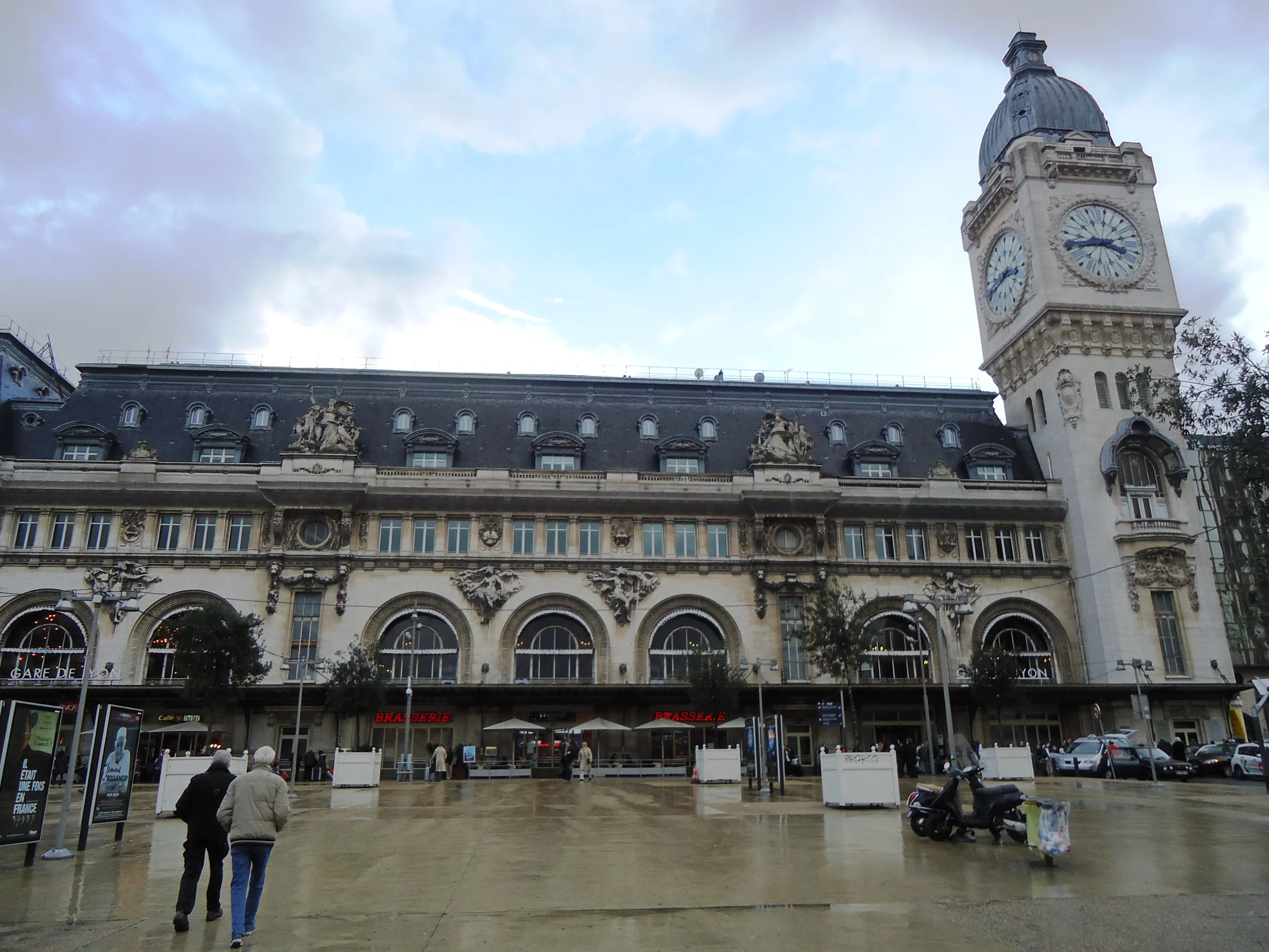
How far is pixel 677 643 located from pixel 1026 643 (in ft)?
69.3

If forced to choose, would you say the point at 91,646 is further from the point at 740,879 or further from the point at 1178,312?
the point at 1178,312

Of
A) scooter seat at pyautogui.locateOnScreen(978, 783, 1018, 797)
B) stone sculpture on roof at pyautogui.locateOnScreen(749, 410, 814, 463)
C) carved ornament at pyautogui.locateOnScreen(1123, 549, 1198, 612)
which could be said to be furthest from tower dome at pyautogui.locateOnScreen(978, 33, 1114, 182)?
scooter seat at pyautogui.locateOnScreen(978, 783, 1018, 797)

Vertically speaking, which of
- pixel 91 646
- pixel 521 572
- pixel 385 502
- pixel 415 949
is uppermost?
pixel 385 502

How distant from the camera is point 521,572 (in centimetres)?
5381

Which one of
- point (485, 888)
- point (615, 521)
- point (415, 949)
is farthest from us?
point (615, 521)

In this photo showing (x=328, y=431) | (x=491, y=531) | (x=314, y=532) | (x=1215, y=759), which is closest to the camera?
(x=1215, y=759)

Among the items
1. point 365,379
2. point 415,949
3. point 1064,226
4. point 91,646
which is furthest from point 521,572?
point 415,949

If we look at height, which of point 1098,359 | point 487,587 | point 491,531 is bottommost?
point 487,587

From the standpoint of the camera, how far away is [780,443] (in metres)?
58.1

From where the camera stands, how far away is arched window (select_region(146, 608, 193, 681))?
50666 mm

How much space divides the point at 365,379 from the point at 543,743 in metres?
27.0

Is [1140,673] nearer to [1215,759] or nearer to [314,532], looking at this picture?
[1215,759]

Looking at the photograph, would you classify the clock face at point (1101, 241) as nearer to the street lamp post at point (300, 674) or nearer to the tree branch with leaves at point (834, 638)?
the tree branch with leaves at point (834, 638)

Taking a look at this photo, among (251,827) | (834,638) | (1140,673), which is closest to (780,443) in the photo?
(834,638)
